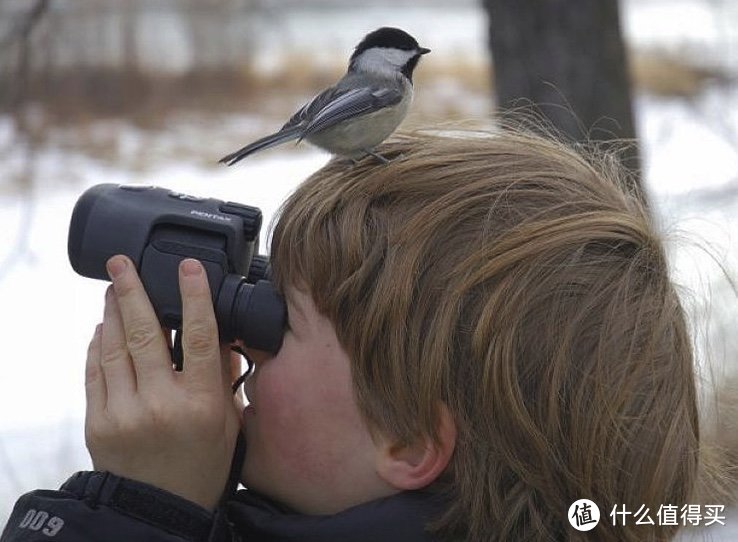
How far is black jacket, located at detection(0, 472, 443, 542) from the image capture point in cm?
138

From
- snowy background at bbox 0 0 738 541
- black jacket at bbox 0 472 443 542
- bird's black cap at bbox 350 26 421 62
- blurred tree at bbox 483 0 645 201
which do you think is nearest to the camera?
black jacket at bbox 0 472 443 542

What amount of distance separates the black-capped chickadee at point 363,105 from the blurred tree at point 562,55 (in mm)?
1207

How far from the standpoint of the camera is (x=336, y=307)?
4.78ft

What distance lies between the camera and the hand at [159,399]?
→ 4.69 ft

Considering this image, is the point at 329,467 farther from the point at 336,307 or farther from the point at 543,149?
the point at 543,149

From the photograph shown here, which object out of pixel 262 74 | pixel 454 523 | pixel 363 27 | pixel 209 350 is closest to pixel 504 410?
pixel 454 523

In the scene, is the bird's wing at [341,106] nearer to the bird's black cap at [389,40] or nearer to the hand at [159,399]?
the bird's black cap at [389,40]

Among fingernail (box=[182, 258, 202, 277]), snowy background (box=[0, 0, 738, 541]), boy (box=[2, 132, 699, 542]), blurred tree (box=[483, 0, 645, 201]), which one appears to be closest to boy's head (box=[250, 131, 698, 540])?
boy (box=[2, 132, 699, 542])

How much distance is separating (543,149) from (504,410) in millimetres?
348

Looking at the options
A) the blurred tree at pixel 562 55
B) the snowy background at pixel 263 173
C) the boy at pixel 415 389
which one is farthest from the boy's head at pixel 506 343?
the blurred tree at pixel 562 55

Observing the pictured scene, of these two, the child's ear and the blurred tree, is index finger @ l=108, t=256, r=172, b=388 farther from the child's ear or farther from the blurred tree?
the blurred tree

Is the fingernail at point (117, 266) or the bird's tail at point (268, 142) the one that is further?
the bird's tail at point (268, 142)

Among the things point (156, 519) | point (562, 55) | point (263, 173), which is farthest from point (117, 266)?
point (263, 173)

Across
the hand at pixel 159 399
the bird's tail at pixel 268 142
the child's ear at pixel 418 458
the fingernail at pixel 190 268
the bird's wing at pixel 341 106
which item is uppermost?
the bird's wing at pixel 341 106
